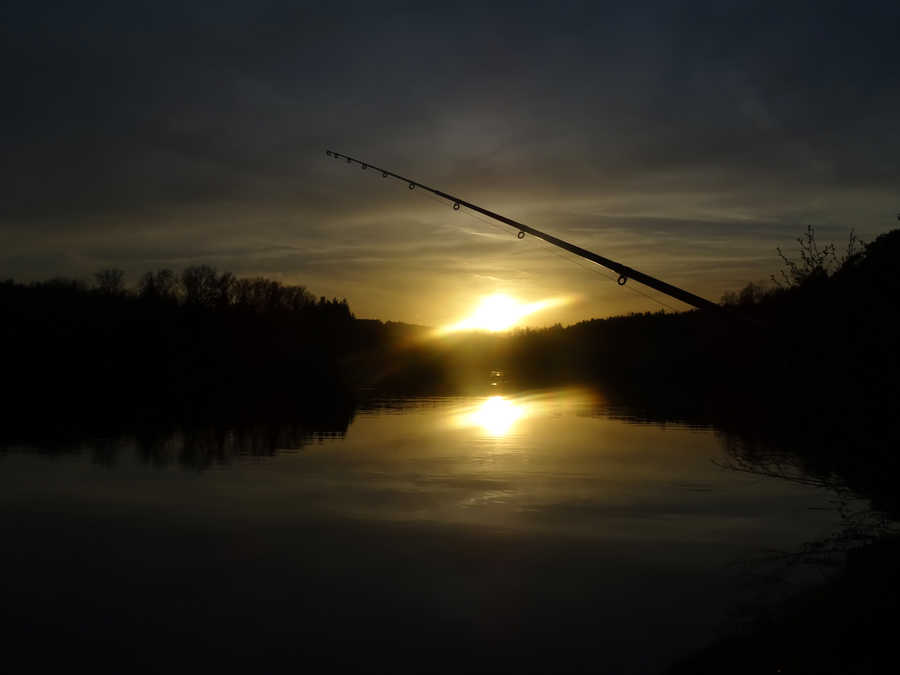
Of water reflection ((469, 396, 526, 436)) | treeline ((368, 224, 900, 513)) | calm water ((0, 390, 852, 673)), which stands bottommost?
water reflection ((469, 396, 526, 436))

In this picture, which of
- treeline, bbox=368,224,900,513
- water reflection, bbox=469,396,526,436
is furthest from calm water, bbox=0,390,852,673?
water reflection, bbox=469,396,526,436

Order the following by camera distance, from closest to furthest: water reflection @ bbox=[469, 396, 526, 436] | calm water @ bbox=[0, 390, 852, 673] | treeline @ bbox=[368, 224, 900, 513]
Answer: treeline @ bbox=[368, 224, 900, 513], calm water @ bbox=[0, 390, 852, 673], water reflection @ bbox=[469, 396, 526, 436]

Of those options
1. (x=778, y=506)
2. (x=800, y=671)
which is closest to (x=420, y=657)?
(x=800, y=671)

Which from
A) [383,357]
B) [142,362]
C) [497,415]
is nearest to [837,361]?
[497,415]

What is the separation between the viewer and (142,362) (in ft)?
253

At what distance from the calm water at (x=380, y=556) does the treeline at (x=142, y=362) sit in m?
26.8

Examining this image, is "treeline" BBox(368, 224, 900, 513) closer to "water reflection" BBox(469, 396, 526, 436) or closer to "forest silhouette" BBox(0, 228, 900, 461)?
"forest silhouette" BBox(0, 228, 900, 461)

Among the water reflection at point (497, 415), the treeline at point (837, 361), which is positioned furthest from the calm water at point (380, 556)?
the water reflection at point (497, 415)

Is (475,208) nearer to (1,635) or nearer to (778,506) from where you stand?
(1,635)

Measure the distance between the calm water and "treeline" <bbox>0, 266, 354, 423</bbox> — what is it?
26.8 m

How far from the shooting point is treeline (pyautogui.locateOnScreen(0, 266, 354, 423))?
202ft

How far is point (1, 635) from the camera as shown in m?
11.7

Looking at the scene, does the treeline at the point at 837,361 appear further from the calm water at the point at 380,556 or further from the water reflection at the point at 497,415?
the water reflection at the point at 497,415

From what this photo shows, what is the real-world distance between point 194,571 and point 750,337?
1108 centimetres
